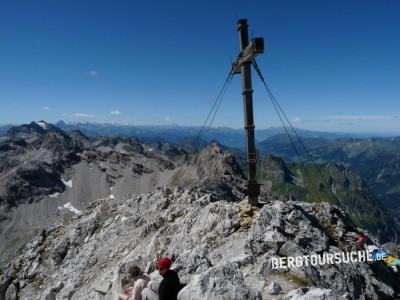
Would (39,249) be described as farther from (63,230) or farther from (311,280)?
(311,280)

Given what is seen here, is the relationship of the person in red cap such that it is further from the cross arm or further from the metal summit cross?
the cross arm

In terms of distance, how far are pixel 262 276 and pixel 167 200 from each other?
23.5 metres

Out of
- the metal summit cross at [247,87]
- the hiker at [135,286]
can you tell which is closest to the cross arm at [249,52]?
the metal summit cross at [247,87]

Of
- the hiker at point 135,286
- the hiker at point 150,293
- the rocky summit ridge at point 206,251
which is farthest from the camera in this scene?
the rocky summit ridge at point 206,251

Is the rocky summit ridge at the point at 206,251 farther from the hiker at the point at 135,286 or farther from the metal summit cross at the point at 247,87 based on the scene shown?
the metal summit cross at the point at 247,87

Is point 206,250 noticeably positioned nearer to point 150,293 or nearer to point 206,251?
point 206,251

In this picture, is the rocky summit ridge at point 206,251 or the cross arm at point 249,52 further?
the cross arm at point 249,52

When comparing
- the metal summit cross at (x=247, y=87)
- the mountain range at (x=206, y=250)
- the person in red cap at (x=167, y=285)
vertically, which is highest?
the metal summit cross at (x=247, y=87)

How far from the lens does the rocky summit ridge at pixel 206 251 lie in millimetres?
15266

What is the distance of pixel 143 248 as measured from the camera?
2828 centimetres

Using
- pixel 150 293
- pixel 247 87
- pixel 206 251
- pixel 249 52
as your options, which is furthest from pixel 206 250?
pixel 249 52

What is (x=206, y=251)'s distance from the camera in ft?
68.1

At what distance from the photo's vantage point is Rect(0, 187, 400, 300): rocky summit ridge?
1527cm

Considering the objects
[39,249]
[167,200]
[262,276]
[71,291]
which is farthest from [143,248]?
[39,249]
